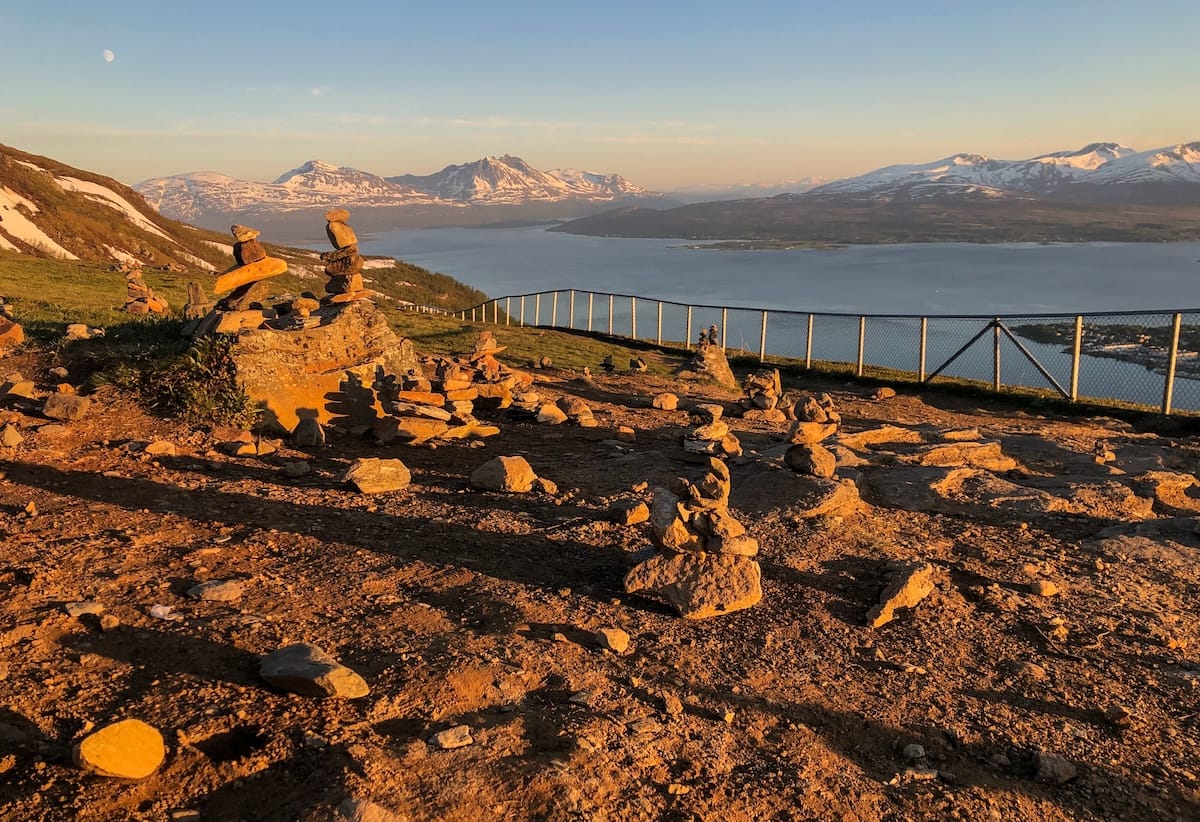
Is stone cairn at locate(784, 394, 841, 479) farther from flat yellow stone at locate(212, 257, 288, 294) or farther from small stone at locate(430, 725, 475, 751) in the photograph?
flat yellow stone at locate(212, 257, 288, 294)

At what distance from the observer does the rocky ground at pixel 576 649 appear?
11.5 ft

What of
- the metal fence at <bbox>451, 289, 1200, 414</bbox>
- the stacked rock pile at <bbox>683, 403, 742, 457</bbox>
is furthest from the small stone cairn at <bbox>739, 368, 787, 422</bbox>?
the metal fence at <bbox>451, 289, 1200, 414</bbox>

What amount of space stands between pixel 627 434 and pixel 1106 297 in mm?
93924

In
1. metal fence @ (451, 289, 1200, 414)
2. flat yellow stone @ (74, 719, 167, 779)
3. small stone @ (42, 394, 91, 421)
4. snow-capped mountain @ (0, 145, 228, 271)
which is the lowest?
metal fence @ (451, 289, 1200, 414)

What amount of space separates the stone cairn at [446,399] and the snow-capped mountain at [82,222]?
33.6 meters

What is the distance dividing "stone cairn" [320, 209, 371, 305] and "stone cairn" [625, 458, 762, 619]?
25.1 ft

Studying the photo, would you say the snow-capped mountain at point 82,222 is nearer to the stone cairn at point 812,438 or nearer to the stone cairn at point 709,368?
the stone cairn at point 709,368

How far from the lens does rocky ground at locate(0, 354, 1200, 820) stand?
11.5 feet

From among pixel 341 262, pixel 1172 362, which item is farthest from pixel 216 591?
pixel 1172 362

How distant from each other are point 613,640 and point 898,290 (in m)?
99.8

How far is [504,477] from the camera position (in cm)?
779

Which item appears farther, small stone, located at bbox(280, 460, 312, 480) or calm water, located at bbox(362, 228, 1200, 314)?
calm water, located at bbox(362, 228, 1200, 314)

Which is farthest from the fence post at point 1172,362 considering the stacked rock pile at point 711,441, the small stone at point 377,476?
the small stone at point 377,476

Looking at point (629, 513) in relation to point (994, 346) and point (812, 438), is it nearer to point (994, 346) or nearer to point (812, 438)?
point (812, 438)
